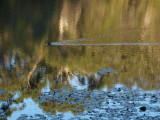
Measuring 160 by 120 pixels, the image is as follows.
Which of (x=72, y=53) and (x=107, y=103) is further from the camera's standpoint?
(x=72, y=53)

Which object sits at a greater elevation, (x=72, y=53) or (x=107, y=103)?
(x=72, y=53)

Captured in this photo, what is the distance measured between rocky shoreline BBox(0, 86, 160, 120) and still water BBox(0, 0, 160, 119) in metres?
0.57

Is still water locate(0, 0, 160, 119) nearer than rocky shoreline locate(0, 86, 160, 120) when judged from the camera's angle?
A: No

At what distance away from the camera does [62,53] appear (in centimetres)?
2516

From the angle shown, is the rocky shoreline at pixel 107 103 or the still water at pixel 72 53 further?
the still water at pixel 72 53

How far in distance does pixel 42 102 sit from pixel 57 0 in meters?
50.1

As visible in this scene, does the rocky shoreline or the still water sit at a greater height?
the still water

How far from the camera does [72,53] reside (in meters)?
25.1

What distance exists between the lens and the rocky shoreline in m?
12.9

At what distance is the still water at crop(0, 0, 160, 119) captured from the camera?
17.2 meters

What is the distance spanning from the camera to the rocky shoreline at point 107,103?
42.4 ft

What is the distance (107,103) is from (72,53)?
11.3 meters

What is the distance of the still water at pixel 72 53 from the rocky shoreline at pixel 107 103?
0.57 m

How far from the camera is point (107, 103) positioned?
14.1m
